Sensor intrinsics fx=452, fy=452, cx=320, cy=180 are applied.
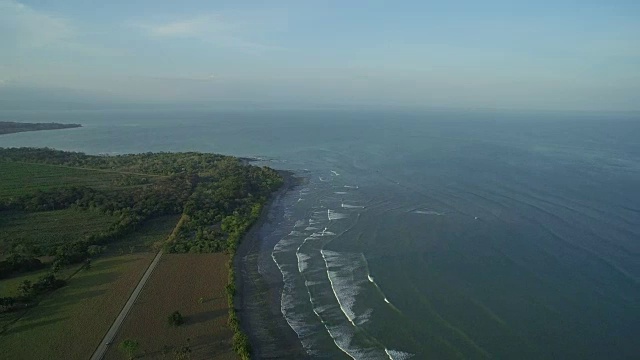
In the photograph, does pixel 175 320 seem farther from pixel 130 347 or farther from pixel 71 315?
pixel 71 315

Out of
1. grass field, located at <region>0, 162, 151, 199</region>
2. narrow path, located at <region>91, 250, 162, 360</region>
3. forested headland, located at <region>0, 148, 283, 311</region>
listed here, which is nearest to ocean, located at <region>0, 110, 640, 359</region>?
forested headland, located at <region>0, 148, 283, 311</region>

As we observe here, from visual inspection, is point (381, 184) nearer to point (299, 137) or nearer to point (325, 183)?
point (325, 183)

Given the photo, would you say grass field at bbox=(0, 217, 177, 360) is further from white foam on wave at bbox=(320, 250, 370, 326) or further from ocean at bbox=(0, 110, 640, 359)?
white foam on wave at bbox=(320, 250, 370, 326)

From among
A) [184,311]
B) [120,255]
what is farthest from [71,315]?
[120,255]

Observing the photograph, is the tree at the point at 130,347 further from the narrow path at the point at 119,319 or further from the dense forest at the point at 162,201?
the dense forest at the point at 162,201

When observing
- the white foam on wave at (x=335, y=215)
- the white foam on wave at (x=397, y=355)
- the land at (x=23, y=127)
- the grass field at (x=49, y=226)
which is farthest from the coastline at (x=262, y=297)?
the land at (x=23, y=127)

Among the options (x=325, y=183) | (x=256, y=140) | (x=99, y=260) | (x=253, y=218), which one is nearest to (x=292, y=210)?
(x=253, y=218)
